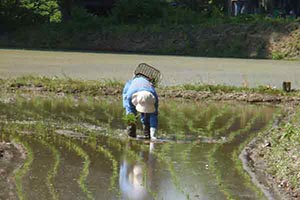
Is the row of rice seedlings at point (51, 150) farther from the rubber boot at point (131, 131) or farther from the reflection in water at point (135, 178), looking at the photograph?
the rubber boot at point (131, 131)

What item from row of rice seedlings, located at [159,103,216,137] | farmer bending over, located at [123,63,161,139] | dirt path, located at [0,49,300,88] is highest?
farmer bending over, located at [123,63,161,139]

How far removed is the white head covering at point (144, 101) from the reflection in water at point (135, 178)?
1.26 m

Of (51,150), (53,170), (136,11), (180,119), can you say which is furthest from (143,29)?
(53,170)

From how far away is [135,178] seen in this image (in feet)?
26.2

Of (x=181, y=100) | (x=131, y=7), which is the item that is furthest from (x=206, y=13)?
(x=181, y=100)

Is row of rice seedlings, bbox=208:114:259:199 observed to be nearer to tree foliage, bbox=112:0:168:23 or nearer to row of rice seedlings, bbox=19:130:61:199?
row of rice seedlings, bbox=19:130:61:199

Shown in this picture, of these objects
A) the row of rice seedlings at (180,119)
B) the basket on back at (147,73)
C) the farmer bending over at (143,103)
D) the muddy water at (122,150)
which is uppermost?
the basket on back at (147,73)

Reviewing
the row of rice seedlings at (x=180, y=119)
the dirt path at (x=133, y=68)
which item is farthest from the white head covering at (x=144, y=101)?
the dirt path at (x=133, y=68)

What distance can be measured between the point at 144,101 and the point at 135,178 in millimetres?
2750

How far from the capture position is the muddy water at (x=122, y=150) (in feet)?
24.3

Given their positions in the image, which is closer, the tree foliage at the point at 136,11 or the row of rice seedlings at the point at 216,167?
the row of rice seedlings at the point at 216,167

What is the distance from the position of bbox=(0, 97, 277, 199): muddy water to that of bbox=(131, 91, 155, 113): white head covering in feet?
1.51

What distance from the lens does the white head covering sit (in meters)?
10.6

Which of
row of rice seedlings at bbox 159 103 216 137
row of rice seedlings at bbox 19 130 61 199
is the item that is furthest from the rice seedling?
row of rice seedlings at bbox 159 103 216 137
